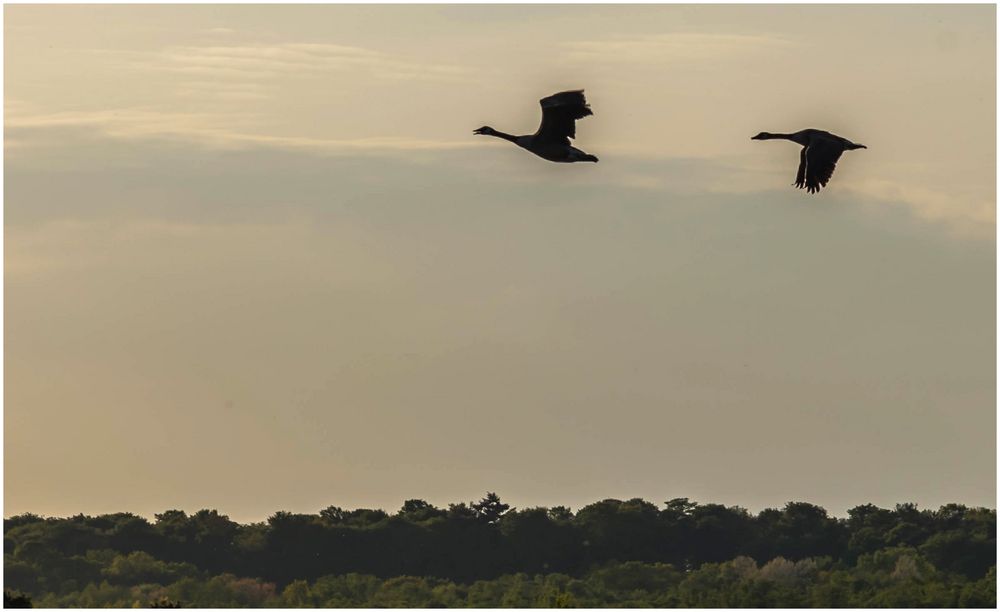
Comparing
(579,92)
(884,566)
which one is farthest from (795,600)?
(579,92)

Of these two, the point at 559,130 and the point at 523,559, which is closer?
the point at 559,130

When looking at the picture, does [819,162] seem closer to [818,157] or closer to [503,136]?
[818,157]

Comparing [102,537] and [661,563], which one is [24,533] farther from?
[661,563]

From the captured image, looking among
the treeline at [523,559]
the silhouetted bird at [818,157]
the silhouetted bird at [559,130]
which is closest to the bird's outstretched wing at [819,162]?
the silhouetted bird at [818,157]

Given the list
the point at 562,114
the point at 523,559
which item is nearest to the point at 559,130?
the point at 562,114

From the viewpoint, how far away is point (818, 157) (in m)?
56.3

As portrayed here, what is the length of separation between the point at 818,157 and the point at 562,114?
541 cm

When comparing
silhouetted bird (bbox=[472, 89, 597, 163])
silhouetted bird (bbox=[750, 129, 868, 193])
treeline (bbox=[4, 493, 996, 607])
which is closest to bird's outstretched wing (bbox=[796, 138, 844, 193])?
silhouetted bird (bbox=[750, 129, 868, 193])

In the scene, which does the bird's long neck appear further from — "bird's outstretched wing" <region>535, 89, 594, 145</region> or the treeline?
the treeline

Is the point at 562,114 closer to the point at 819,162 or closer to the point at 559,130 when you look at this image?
the point at 559,130

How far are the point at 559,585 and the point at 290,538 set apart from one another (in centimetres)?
1469

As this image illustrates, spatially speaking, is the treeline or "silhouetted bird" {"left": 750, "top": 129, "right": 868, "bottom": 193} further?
the treeline

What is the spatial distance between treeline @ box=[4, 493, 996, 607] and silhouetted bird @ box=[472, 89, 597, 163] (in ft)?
156

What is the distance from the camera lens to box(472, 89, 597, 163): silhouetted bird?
5462 centimetres
